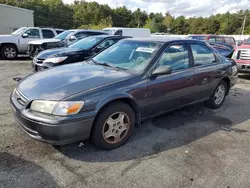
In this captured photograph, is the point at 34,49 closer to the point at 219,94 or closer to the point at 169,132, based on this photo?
the point at 219,94

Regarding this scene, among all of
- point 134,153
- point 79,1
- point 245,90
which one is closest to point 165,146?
point 134,153

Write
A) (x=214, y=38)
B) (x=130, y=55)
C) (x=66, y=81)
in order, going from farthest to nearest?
(x=214, y=38) < (x=130, y=55) < (x=66, y=81)

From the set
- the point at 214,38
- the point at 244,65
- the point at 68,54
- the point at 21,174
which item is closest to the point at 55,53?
the point at 68,54

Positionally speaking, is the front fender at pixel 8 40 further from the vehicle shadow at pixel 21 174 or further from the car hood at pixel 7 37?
the vehicle shadow at pixel 21 174

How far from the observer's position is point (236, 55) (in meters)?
8.84

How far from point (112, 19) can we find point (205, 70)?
234 ft

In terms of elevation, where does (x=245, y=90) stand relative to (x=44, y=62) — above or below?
below

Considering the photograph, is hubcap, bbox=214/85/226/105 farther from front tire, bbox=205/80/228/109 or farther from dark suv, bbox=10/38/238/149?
dark suv, bbox=10/38/238/149

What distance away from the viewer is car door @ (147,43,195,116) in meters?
3.47

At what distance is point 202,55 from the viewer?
449cm

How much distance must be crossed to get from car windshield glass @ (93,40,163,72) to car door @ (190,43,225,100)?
38.9 inches

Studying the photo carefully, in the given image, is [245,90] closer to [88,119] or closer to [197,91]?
[197,91]

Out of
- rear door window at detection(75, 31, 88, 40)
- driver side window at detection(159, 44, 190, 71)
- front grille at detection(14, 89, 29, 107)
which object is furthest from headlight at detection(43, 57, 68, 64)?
rear door window at detection(75, 31, 88, 40)

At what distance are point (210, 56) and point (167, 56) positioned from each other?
4.90ft
